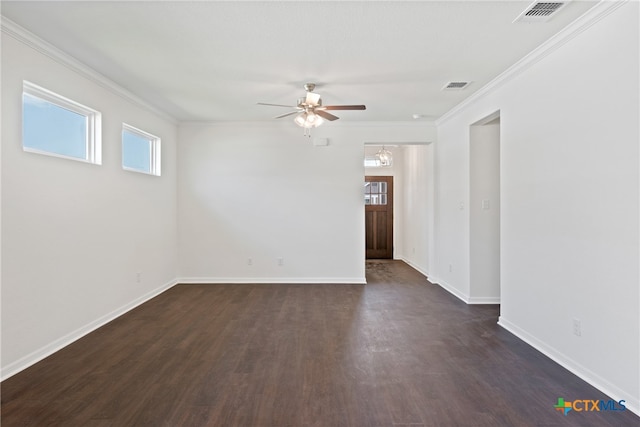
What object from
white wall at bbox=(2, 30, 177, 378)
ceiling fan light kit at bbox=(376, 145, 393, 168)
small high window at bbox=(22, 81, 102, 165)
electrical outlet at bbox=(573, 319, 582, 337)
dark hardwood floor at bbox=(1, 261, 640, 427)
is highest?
ceiling fan light kit at bbox=(376, 145, 393, 168)

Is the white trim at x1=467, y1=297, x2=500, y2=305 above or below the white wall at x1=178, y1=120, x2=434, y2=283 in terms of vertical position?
below

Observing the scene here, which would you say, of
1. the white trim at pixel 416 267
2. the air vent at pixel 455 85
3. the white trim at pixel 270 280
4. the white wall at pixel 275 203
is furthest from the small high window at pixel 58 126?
the white trim at pixel 416 267

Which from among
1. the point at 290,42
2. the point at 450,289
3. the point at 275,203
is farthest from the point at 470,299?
the point at 290,42

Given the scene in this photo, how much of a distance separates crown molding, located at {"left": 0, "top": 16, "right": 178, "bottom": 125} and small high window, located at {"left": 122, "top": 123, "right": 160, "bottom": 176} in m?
0.38

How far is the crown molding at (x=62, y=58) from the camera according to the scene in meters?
2.47

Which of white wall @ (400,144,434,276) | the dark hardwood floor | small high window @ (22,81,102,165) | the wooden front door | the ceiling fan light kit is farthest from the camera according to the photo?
the wooden front door

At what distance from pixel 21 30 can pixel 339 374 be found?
3608 mm

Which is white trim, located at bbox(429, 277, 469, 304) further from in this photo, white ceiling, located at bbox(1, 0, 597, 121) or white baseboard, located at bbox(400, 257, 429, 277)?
white ceiling, located at bbox(1, 0, 597, 121)

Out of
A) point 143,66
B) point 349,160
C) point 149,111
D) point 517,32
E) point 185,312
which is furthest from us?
point 349,160

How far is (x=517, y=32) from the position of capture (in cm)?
259

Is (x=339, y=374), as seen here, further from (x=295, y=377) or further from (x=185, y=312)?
(x=185, y=312)

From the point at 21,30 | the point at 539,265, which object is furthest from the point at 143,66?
the point at 539,265

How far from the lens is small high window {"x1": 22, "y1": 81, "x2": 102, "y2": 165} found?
2.72 meters

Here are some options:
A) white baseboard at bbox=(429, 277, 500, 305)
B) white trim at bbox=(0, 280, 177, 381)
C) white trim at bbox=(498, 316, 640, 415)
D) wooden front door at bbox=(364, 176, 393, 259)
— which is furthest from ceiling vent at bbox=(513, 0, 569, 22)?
wooden front door at bbox=(364, 176, 393, 259)
